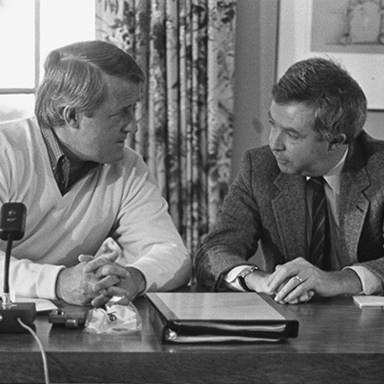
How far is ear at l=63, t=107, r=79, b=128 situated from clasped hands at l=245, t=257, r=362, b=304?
2.13 feet

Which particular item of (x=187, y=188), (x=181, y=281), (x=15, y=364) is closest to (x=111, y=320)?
(x=15, y=364)

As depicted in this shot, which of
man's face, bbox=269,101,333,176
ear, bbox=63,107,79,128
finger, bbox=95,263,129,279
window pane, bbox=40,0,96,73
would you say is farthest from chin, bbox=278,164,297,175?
window pane, bbox=40,0,96,73

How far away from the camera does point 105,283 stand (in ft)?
6.10

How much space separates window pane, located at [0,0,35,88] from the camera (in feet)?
12.5

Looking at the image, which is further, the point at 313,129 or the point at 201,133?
the point at 201,133

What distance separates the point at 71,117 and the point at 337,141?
81 centimetres

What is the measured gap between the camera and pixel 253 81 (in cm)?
377

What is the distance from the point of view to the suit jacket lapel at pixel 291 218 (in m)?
2.46

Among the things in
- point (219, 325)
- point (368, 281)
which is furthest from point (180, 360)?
point (368, 281)

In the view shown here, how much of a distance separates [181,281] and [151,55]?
5.38 feet

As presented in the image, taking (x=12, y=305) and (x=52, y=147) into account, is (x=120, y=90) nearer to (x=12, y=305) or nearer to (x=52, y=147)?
(x=52, y=147)

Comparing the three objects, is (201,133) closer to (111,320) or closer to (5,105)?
(5,105)

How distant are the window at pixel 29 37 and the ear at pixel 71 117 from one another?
1.60 metres

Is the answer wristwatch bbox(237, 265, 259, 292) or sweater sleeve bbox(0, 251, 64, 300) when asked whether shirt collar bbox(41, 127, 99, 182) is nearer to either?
sweater sleeve bbox(0, 251, 64, 300)
